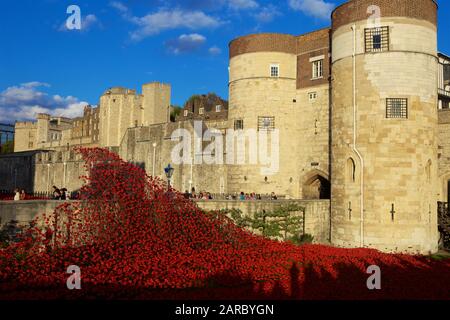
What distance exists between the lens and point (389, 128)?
24.1 metres

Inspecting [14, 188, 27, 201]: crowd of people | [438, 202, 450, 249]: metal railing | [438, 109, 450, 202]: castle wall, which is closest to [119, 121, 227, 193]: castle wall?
[14, 188, 27, 201]: crowd of people

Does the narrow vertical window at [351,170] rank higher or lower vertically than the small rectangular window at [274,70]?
lower

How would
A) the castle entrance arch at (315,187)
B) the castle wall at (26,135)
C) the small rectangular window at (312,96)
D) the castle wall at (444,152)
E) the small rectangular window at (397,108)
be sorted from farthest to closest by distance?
1. the castle wall at (26,135)
2. the castle entrance arch at (315,187)
3. the small rectangular window at (312,96)
4. the castle wall at (444,152)
5. the small rectangular window at (397,108)

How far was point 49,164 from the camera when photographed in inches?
2085

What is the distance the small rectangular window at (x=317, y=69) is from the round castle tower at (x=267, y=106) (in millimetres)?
1593

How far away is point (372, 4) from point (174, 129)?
1799 cm

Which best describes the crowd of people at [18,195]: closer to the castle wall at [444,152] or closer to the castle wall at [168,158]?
the castle wall at [168,158]

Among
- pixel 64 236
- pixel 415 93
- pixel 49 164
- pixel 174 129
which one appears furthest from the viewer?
pixel 49 164

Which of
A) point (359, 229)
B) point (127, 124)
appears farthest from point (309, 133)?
point (127, 124)

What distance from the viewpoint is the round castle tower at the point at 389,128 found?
23797 mm

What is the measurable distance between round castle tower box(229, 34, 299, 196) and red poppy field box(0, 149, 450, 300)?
1096 centimetres

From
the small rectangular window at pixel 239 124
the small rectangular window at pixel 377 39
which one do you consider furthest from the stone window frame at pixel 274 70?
the small rectangular window at pixel 377 39

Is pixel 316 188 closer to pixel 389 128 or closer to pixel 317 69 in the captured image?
pixel 317 69
